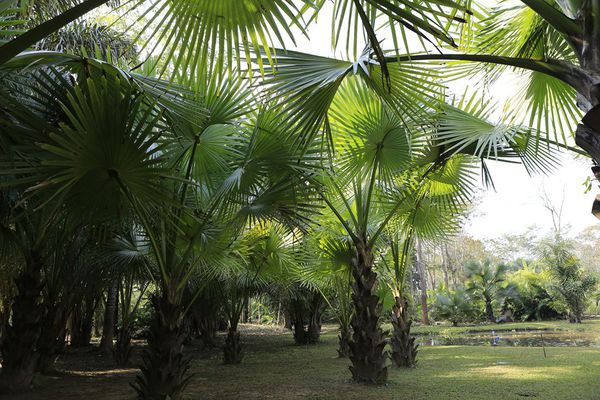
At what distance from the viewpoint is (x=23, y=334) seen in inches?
193

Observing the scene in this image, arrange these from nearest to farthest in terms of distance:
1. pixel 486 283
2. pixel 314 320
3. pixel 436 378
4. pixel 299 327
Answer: pixel 436 378 → pixel 299 327 → pixel 314 320 → pixel 486 283

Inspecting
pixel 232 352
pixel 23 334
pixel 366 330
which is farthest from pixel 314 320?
pixel 23 334

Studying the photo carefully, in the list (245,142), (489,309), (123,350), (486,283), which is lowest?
(123,350)

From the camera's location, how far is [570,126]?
11.2 ft

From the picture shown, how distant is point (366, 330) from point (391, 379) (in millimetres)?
877

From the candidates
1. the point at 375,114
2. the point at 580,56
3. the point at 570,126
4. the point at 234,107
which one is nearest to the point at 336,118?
the point at 375,114

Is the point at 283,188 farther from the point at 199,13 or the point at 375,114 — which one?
the point at 199,13

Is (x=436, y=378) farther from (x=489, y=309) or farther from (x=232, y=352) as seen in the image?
(x=489, y=309)

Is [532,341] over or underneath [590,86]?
underneath

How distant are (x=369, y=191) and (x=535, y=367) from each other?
361 centimetres

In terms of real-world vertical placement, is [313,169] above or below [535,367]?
above

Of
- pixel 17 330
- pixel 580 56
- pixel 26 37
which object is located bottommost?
pixel 17 330

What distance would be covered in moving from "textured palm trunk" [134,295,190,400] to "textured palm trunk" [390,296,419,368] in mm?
3669

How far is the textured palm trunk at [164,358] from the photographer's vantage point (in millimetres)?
3904
